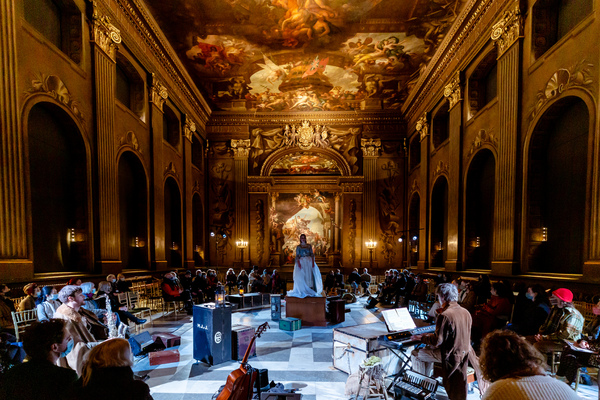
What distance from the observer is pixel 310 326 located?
8633 millimetres

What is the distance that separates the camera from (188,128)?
16641 millimetres

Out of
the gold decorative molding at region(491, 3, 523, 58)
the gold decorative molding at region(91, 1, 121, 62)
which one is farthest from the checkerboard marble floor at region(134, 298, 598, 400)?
the gold decorative molding at region(491, 3, 523, 58)

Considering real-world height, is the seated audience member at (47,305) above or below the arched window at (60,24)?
below

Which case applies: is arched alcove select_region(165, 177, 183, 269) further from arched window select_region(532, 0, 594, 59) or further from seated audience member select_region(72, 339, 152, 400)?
arched window select_region(532, 0, 594, 59)

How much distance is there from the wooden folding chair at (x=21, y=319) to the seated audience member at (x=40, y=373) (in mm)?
3962

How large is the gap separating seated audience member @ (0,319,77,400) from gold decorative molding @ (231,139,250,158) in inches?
694

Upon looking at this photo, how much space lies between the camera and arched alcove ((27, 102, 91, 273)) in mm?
7562

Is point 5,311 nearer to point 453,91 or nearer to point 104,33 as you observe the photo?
point 104,33

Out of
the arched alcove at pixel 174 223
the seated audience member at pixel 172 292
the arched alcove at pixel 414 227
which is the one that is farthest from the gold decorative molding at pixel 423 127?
the seated audience member at pixel 172 292

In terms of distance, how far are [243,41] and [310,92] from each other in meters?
5.12

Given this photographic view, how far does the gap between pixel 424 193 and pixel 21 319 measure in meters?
15.1

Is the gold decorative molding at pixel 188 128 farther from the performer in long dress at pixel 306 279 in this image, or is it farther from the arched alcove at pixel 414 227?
the arched alcove at pixel 414 227

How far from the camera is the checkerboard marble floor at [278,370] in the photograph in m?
4.66

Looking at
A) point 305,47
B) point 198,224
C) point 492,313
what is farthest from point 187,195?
point 492,313
